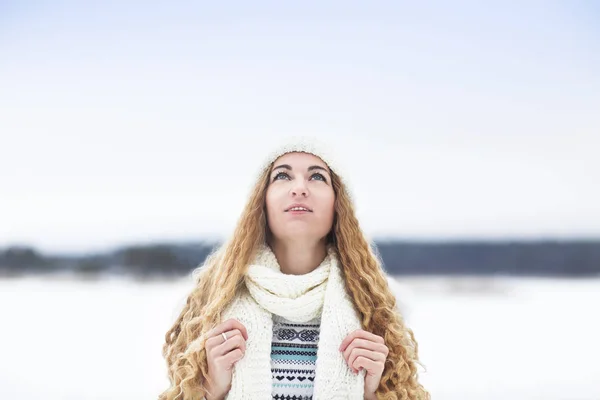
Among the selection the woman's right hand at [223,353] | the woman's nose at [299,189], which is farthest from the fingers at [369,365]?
the woman's nose at [299,189]

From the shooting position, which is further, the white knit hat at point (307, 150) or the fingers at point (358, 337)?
the white knit hat at point (307, 150)

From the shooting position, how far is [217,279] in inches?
58.7

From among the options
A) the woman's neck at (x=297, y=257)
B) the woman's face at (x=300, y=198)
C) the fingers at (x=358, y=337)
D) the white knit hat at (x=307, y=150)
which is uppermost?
the white knit hat at (x=307, y=150)

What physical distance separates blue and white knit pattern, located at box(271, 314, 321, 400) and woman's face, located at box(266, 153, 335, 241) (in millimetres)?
209

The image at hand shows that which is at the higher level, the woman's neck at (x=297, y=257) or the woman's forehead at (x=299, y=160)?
the woman's forehead at (x=299, y=160)

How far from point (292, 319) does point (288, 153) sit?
1.33 feet

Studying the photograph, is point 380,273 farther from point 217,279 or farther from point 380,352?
point 217,279

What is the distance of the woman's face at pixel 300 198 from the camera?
1410 mm

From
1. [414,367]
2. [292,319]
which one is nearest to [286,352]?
[292,319]

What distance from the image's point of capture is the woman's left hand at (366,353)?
4.28 ft

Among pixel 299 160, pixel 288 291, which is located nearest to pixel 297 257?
pixel 288 291

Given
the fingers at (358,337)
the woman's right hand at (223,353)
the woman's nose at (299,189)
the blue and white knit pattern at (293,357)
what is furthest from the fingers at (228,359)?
the woman's nose at (299,189)

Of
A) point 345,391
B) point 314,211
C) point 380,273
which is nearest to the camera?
point 345,391

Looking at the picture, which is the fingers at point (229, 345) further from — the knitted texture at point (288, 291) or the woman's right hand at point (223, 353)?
the knitted texture at point (288, 291)
